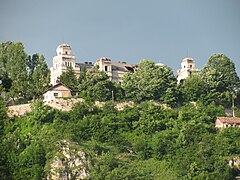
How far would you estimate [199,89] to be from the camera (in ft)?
145

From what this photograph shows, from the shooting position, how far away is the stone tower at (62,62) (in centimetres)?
4656

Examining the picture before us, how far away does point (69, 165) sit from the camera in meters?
35.9

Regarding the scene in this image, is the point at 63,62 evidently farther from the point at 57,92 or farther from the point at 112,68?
the point at 57,92

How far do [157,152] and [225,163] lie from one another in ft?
13.3

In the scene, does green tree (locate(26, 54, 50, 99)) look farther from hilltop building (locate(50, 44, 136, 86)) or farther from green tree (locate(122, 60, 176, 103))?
green tree (locate(122, 60, 176, 103))

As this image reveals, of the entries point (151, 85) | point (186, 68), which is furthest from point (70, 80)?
point (186, 68)

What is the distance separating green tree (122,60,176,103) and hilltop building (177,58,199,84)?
6264 millimetres

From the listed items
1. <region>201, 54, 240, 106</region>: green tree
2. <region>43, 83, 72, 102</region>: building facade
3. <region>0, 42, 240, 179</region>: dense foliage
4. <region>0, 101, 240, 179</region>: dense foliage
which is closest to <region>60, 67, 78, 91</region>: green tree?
<region>0, 42, 240, 179</region>: dense foliage

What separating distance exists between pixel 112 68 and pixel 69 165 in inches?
564

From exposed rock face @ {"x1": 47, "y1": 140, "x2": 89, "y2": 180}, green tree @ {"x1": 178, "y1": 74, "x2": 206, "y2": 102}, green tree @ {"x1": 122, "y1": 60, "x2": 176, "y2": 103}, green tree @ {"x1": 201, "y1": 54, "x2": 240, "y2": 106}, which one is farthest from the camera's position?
green tree @ {"x1": 201, "y1": 54, "x2": 240, "y2": 106}

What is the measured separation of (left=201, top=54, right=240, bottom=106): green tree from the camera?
146ft

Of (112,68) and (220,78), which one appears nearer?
(220,78)

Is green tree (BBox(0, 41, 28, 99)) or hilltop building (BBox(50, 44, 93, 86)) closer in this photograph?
green tree (BBox(0, 41, 28, 99))

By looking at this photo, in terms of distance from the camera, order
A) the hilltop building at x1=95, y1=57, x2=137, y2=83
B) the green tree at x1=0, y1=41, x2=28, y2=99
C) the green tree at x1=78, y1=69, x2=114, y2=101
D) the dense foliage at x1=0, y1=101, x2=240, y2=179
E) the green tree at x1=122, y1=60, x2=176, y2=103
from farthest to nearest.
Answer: the hilltop building at x1=95, y1=57, x2=137, y2=83
the green tree at x1=122, y1=60, x2=176, y2=103
the green tree at x1=0, y1=41, x2=28, y2=99
the green tree at x1=78, y1=69, x2=114, y2=101
the dense foliage at x1=0, y1=101, x2=240, y2=179
